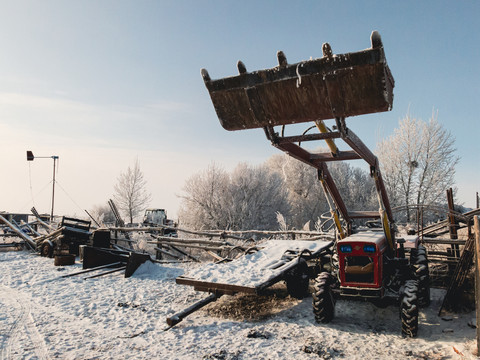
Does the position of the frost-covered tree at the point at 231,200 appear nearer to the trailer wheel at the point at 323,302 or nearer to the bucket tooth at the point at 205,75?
the trailer wheel at the point at 323,302

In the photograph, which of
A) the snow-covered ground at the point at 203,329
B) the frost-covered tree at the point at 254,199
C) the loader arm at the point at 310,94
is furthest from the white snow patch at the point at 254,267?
the frost-covered tree at the point at 254,199

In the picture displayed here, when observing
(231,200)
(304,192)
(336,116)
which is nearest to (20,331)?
(336,116)

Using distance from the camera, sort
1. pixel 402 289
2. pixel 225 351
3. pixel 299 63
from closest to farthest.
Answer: pixel 299 63
pixel 225 351
pixel 402 289

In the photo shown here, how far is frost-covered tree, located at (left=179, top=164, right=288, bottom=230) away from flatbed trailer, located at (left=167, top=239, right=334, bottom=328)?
20.3 meters

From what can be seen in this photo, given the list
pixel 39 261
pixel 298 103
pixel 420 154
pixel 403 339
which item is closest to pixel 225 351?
pixel 403 339

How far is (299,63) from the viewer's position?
3703 millimetres

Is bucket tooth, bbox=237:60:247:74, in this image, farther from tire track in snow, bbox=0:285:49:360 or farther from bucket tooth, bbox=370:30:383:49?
tire track in snow, bbox=0:285:49:360

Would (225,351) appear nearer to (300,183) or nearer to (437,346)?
(437,346)

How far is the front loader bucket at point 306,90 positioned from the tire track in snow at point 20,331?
3854mm

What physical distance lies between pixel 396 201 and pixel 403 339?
1062 inches

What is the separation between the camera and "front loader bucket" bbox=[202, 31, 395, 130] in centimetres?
342

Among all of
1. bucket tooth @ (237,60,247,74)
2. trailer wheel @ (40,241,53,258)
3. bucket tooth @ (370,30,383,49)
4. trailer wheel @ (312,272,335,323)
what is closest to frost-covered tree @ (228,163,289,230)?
trailer wheel @ (40,241,53,258)

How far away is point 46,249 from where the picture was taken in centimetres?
1216

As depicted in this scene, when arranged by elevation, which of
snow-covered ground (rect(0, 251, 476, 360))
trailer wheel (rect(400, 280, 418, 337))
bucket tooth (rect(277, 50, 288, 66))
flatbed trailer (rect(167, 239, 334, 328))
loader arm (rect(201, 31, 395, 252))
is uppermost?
bucket tooth (rect(277, 50, 288, 66))
